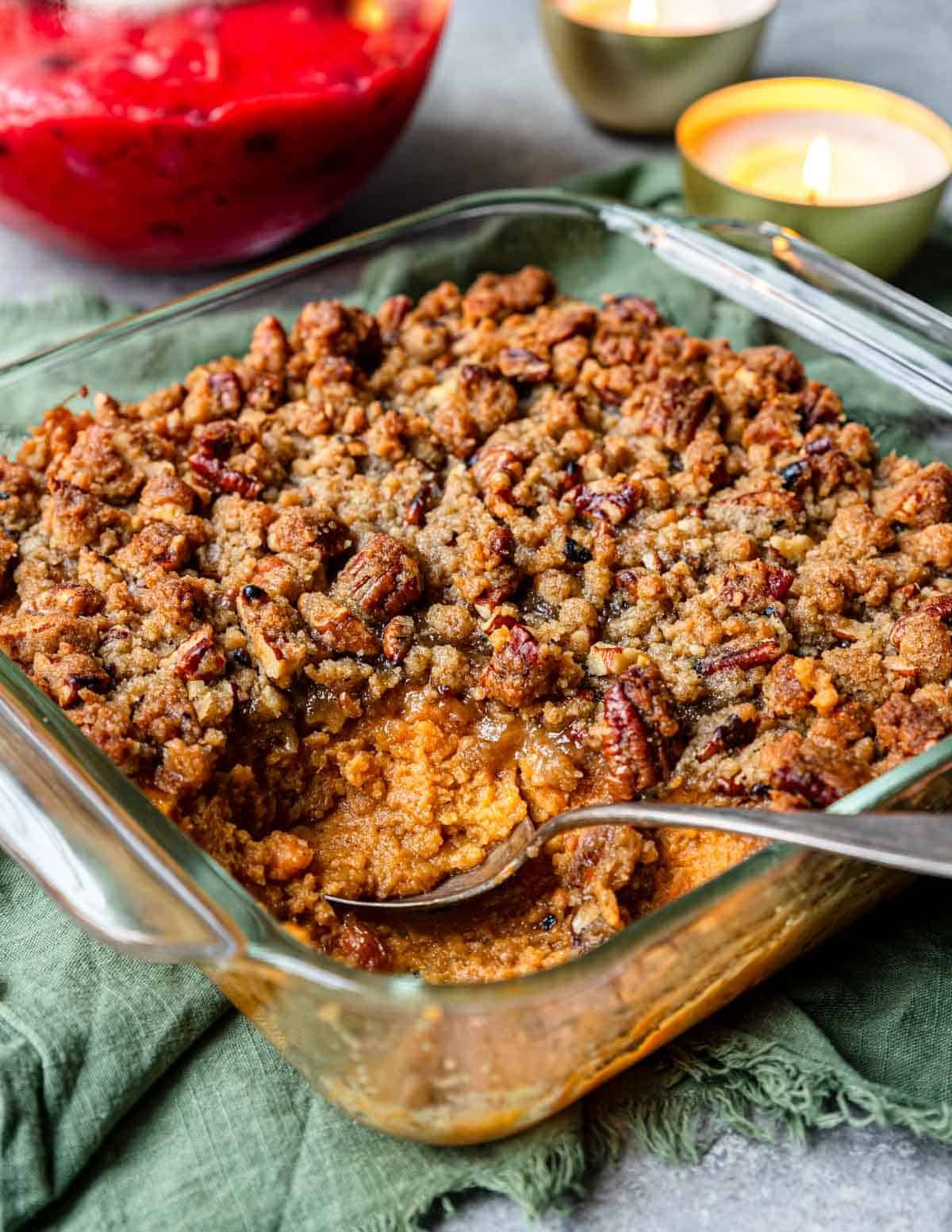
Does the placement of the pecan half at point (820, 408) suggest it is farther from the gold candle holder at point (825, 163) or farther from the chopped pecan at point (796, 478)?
the gold candle holder at point (825, 163)

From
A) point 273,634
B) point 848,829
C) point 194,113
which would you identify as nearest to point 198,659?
point 273,634

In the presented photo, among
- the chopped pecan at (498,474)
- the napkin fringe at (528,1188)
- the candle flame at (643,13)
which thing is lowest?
the napkin fringe at (528,1188)

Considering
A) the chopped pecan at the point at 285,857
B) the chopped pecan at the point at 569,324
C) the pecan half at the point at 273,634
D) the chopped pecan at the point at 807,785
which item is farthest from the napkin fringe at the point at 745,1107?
the chopped pecan at the point at 569,324

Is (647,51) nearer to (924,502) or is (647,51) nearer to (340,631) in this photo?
(924,502)

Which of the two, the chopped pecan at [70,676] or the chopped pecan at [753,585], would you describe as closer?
the chopped pecan at [70,676]

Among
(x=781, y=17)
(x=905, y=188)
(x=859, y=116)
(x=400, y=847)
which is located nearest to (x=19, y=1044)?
(x=400, y=847)

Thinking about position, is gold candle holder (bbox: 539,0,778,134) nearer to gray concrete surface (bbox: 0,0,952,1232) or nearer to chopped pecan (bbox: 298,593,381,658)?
gray concrete surface (bbox: 0,0,952,1232)

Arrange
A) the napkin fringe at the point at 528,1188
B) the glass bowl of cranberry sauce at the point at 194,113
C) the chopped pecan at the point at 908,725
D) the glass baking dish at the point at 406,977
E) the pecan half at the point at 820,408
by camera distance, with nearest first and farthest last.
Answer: the glass baking dish at the point at 406,977, the napkin fringe at the point at 528,1188, the chopped pecan at the point at 908,725, the pecan half at the point at 820,408, the glass bowl of cranberry sauce at the point at 194,113
